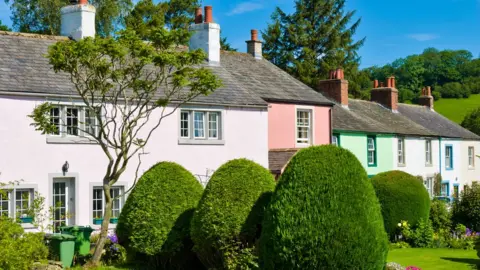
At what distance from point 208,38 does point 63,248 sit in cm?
1459

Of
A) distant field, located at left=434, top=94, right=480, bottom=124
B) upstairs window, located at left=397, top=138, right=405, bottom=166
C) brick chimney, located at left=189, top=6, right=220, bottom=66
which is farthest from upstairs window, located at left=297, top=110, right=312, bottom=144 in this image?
distant field, located at left=434, top=94, right=480, bottom=124

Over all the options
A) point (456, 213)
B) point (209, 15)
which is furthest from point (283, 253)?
point (209, 15)

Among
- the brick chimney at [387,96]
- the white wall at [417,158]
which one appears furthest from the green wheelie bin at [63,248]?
the brick chimney at [387,96]

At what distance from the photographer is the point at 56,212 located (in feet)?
77.1

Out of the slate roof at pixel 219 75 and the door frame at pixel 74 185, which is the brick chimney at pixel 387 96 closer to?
the slate roof at pixel 219 75

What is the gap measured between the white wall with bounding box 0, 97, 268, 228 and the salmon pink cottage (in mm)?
32

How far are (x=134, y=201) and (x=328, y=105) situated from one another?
17588mm

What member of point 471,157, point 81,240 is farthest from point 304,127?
point 471,157

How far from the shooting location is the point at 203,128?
2748cm

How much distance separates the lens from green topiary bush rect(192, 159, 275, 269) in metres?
15.5

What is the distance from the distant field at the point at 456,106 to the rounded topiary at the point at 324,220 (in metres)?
71.1

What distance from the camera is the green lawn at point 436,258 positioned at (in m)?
19.2

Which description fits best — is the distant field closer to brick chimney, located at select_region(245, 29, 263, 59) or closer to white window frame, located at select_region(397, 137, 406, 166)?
white window frame, located at select_region(397, 137, 406, 166)

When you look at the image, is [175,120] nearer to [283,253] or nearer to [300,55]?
[283,253]
